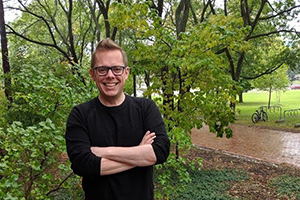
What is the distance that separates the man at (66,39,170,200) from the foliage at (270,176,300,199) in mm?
5485

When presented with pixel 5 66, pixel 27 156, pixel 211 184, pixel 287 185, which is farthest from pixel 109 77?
pixel 287 185

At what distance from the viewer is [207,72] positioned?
5.45 m

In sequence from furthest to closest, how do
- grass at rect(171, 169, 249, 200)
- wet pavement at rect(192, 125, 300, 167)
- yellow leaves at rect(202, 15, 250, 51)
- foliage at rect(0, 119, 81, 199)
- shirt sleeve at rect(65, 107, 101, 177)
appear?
1. wet pavement at rect(192, 125, 300, 167)
2. grass at rect(171, 169, 249, 200)
3. yellow leaves at rect(202, 15, 250, 51)
4. foliage at rect(0, 119, 81, 199)
5. shirt sleeve at rect(65, 107, 101, 177)

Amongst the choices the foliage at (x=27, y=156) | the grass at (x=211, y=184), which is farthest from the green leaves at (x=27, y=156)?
the grass at (x=211, y=184)

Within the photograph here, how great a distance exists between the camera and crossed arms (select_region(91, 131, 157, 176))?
5.38 ft

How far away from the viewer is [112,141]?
172cm

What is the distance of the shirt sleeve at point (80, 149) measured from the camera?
64.2 inches

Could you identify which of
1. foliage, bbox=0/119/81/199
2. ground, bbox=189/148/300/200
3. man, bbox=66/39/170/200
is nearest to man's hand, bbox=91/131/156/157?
man, bbox=66/39/170/200

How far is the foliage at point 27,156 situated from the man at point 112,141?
0.75 m

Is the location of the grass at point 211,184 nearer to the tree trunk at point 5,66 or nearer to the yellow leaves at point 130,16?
the yellow leaves at point 130,16

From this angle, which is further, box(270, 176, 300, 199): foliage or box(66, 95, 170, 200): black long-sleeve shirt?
box(270, 176, 300, 199): foliage

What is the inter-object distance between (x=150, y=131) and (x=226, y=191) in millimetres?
5140

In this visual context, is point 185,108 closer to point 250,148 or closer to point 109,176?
point 109,176

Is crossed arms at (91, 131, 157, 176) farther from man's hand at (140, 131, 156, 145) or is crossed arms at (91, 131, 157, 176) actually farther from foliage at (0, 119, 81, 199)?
foliage at (0, 119, 81, 199)
